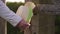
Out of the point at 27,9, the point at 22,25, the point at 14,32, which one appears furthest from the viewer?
the point at 14,32

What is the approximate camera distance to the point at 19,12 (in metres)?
1.30

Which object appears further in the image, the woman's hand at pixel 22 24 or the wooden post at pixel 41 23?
the wooden post at pixel 41 23

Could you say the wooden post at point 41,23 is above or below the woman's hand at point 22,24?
below

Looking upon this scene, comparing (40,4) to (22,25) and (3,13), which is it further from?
(3,13)

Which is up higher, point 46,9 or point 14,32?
point 46,9

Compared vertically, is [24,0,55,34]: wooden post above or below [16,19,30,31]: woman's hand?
below

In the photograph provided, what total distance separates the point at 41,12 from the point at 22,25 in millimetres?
230

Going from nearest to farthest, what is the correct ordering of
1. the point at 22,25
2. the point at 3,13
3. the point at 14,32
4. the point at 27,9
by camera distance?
the point at 3,13 → the point at 22,25 → the point at 27,9 → the point at 14,32

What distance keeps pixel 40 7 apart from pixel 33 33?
0.19m

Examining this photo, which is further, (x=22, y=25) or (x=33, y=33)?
(x=33, y=33)

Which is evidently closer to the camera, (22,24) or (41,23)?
(22,24)

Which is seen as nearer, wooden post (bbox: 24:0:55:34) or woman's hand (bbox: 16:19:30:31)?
woman's hand (bbox: 16:19:30:31)

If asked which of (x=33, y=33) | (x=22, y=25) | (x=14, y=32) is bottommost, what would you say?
(x=14, y=32)

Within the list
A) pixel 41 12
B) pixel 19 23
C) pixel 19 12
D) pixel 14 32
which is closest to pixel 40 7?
pixel 41 12
